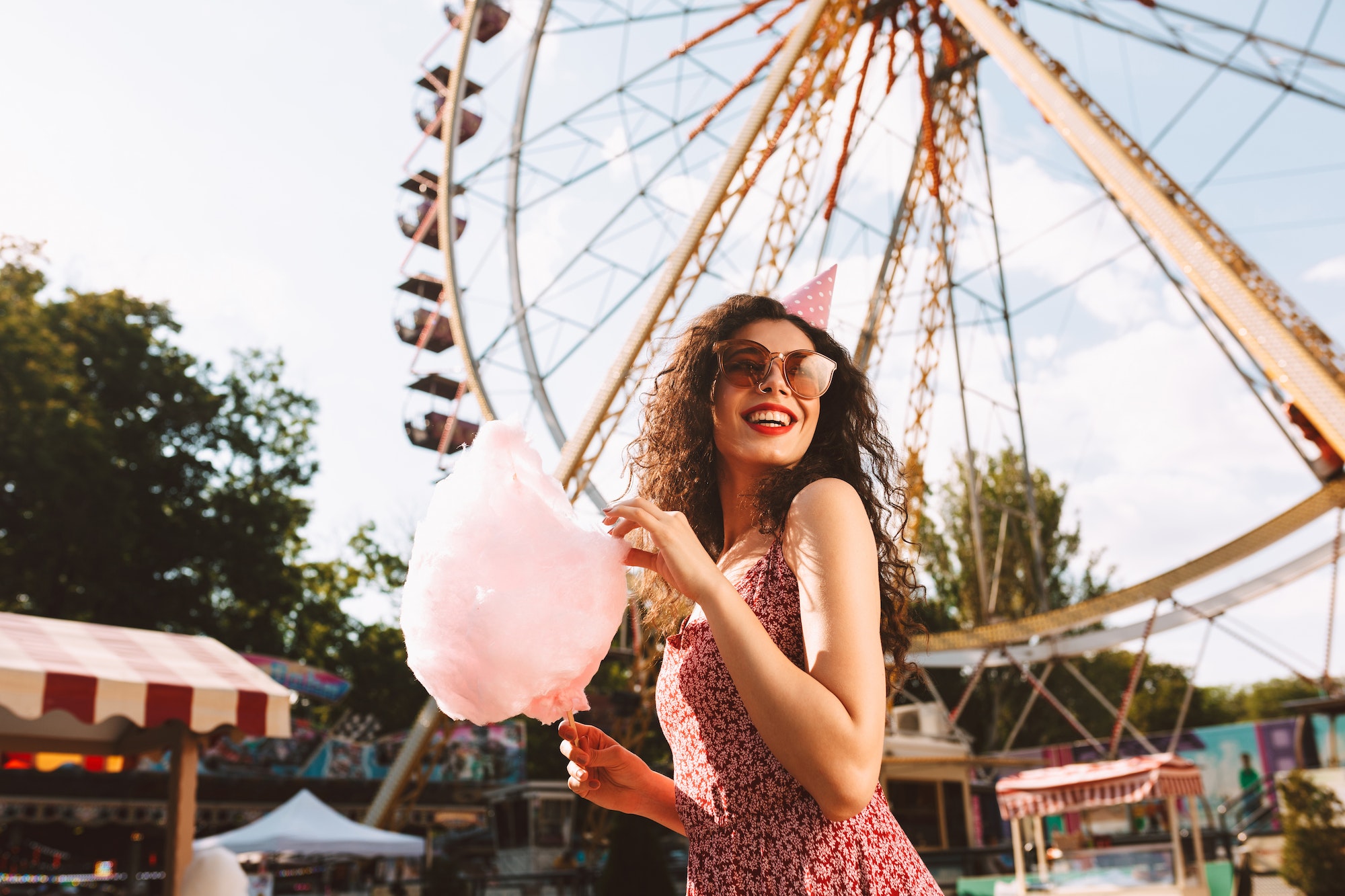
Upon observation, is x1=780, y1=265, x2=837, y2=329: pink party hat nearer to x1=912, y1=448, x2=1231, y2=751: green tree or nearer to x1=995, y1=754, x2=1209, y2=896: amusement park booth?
x1=995, y1=754, x2=1209, y2=896: amusement park booth

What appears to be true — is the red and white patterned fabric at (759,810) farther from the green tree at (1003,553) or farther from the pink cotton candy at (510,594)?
the green tree at (1003,553)

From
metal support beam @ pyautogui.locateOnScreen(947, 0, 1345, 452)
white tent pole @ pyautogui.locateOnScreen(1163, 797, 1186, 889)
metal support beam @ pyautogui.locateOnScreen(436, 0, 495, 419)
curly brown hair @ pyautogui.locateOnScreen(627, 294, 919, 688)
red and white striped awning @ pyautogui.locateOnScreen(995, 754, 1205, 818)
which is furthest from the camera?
metal support beam @ pyautogui.locateOnScreen(436, 0, 495, 419)

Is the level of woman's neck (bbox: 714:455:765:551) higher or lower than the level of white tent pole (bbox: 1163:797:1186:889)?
higher

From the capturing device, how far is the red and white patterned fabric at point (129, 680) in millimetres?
5016

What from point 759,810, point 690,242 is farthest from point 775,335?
point 690,242

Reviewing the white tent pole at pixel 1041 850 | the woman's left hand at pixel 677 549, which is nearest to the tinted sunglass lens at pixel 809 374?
the woman's left hand at pixel 677 549

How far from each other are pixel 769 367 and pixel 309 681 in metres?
23.7

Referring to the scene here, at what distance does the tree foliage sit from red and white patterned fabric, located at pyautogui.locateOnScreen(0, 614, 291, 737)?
17.8 m

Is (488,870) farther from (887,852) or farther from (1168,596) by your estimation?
(887,852)

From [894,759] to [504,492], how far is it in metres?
19.6

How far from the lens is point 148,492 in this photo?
23.9 m

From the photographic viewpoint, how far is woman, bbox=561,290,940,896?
1.41m

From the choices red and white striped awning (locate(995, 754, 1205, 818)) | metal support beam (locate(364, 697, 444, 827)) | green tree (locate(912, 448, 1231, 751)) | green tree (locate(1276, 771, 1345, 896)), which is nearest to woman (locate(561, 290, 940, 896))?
red and white striped awning (locate(995, 754, 1205, 818))

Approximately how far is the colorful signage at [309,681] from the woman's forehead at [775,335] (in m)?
22.4
